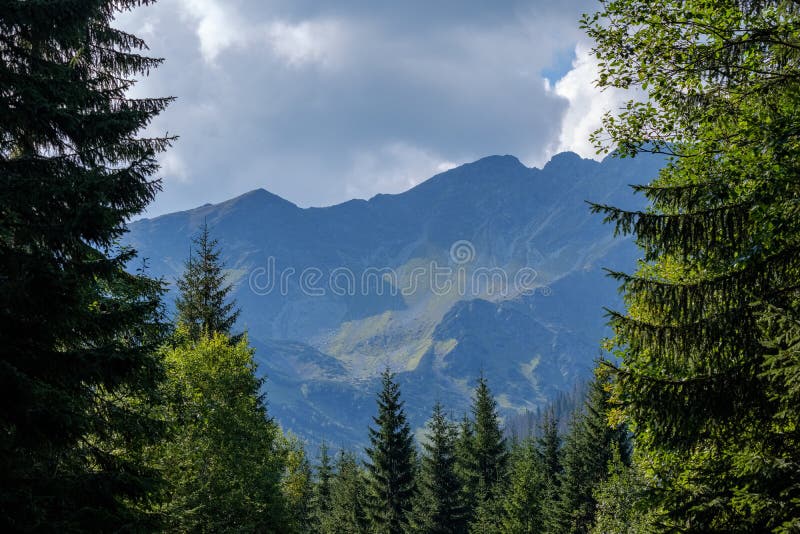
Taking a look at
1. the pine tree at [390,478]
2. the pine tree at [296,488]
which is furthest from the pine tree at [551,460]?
the pine tree at [296,488]

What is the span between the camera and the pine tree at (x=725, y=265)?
8.35 metres

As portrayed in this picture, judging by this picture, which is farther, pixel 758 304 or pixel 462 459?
pixel 462 459

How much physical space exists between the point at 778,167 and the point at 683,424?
4.03m

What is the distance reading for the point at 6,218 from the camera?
30.3ft

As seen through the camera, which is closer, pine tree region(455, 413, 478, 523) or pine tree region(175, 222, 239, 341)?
pine tree region(175, 222, 239, 341)

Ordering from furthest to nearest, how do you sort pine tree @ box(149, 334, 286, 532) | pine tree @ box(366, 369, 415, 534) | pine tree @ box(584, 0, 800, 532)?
pine tree @ box(366, 369, 415, 534) < pine tree @ box(149, 334, 286, 532) < pine tree @ box(584, 0, 800, 532)

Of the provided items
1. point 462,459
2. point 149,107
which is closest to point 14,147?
point 149,107

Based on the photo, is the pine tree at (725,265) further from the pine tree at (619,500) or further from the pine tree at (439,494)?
the pine tree at (439,494)

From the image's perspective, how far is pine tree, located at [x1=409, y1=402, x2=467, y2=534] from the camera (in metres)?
42.3

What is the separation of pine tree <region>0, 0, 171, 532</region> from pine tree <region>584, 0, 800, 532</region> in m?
8.50

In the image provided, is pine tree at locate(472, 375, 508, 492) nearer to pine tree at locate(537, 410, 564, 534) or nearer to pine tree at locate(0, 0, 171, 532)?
pine tree at locate(537, 410, 564, 534)

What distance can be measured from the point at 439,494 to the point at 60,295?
129 feet

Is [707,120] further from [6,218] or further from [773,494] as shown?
[6,218]

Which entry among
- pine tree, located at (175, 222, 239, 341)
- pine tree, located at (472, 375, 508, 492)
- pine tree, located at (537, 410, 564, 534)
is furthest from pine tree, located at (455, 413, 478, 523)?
pine tree, located at (175, 222, 239, 341)
